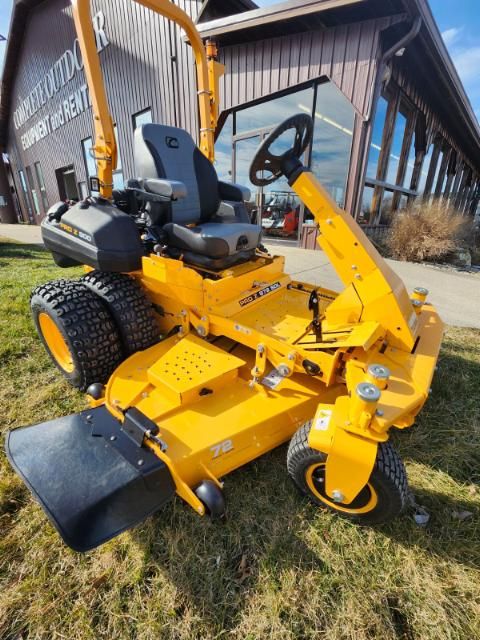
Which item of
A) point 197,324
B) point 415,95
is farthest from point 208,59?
point 415,95

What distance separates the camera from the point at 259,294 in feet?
8.03

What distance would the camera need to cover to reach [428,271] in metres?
6.12

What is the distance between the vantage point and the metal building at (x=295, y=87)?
5.62 meters

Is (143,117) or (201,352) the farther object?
(143,117)

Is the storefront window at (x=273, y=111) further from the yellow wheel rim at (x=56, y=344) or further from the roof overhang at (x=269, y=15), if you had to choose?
the yellow wheel rim at (x=56, y=344)

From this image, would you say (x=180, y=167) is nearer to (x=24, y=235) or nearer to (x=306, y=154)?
(x=306, y=154)

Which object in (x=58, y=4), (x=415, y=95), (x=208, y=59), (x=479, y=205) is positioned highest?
(x=58, y=4)

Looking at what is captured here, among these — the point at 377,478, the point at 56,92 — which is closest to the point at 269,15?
the point at 377,478

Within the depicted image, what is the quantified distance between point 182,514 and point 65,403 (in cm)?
124

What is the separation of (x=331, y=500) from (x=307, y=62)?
722 cm

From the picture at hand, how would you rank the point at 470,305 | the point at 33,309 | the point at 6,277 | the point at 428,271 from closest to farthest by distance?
the point at 33,309 < the point at 470,305 < the point at 6,277 < the point at 428,271

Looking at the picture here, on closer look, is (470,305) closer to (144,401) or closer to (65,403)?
(144,401)

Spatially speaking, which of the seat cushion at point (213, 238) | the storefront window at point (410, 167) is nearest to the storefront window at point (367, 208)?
the storefront window at point (410, 167)

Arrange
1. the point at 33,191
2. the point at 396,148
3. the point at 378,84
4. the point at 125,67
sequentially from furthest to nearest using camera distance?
the point at 33,191 → the point at 125,67 → the point at 396,148 → the point at 378,84
